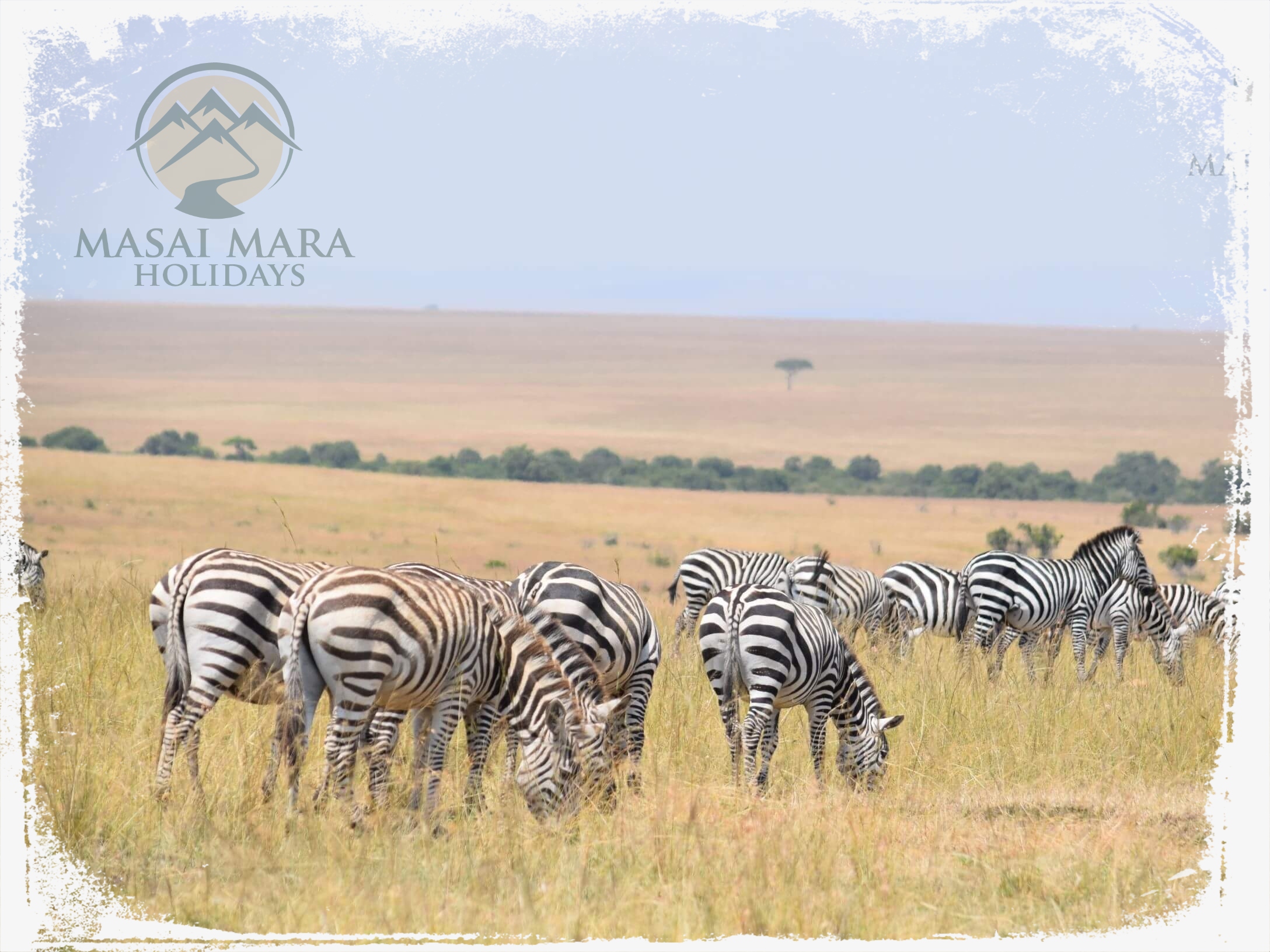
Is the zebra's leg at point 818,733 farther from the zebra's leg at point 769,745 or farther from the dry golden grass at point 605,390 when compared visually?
the dry golden grass at point 605,390

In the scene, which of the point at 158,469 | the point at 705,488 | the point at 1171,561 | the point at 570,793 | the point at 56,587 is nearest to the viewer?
the point at 570,793

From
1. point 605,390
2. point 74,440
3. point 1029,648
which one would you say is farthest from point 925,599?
point 605,390

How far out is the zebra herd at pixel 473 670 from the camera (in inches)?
237

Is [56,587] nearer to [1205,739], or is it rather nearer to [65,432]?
[1205,739]

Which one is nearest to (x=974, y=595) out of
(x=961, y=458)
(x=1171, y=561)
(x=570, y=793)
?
(x=570, y=793)

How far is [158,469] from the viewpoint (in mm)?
54375

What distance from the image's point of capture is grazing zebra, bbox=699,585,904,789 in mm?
7656

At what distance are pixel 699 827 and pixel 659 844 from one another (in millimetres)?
316

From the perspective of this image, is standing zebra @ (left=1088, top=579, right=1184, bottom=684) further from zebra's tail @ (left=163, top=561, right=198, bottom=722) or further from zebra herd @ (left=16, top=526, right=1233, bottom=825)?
zebra's tail @ (left=163, top=561, right=198, bottom=722)

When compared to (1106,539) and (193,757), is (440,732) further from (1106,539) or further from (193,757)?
(1106,539)

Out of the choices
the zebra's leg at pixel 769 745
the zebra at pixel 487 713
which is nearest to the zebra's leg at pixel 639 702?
the zebra at pixel 487 713

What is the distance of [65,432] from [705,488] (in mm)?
36007

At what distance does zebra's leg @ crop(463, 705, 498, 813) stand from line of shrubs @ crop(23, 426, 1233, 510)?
2462 inches

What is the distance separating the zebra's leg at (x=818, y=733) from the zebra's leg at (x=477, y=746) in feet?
7.48
